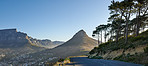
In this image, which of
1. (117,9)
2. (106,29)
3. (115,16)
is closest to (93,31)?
(106,29)

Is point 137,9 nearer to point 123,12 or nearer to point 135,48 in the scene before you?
point 123,12

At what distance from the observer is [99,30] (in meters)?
70.3

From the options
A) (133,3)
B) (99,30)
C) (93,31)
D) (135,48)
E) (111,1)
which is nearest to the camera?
(135,48)

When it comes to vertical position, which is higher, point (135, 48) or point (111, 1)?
point (111, 1)

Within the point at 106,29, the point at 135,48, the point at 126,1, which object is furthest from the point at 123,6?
the point at 106,29

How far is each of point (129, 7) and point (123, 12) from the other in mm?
1848

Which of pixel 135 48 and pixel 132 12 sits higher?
pixel 132 12

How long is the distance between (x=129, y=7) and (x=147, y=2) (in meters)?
4.91

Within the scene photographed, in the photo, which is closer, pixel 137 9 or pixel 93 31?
pixel 137 9

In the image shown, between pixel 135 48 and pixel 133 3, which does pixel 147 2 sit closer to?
pixel 133 3

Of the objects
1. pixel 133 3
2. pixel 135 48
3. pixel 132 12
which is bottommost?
pixel 135 48

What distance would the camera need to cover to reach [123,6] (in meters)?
29.5

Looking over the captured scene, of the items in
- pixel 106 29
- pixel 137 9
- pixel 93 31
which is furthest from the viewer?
pixel 93 31

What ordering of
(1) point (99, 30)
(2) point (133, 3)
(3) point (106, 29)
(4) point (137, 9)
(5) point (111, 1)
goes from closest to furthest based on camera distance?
(2) point (133, 3), (4) point (137, 9), (5) point (111, 1), (3) point (106, 29), (1) point (99, 30)
